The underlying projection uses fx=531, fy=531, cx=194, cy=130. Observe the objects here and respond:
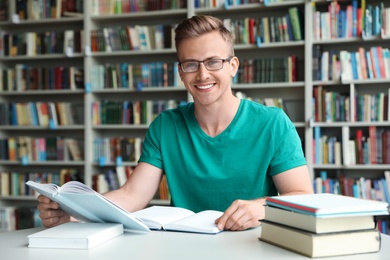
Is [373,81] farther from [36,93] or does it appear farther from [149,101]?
[36,93]

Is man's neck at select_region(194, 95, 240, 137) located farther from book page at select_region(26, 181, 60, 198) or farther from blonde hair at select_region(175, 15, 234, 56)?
book page at select_region(26, 181, 60, 198)

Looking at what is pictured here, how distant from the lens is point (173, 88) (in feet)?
14.5

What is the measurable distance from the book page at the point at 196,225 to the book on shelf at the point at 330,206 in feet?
0.67

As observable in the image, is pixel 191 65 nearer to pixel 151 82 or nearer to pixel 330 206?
pixel 330 206

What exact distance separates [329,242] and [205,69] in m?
0.86

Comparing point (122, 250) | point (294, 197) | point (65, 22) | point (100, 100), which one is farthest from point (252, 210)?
point (65, 22)

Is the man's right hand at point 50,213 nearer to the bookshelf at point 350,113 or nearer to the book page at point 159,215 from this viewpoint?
the book page at point 159,215

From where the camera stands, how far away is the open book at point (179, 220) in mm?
1410

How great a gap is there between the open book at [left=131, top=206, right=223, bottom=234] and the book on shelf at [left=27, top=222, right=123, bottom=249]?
13cm

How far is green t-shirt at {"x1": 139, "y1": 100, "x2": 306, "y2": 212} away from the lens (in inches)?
73.4

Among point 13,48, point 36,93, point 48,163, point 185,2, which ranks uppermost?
point 185,2

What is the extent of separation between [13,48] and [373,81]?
3.19 m

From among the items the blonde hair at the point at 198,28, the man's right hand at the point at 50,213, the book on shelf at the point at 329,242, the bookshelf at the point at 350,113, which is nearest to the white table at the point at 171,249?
the book on shelf at the point at 329,242

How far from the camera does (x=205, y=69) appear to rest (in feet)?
5.99
